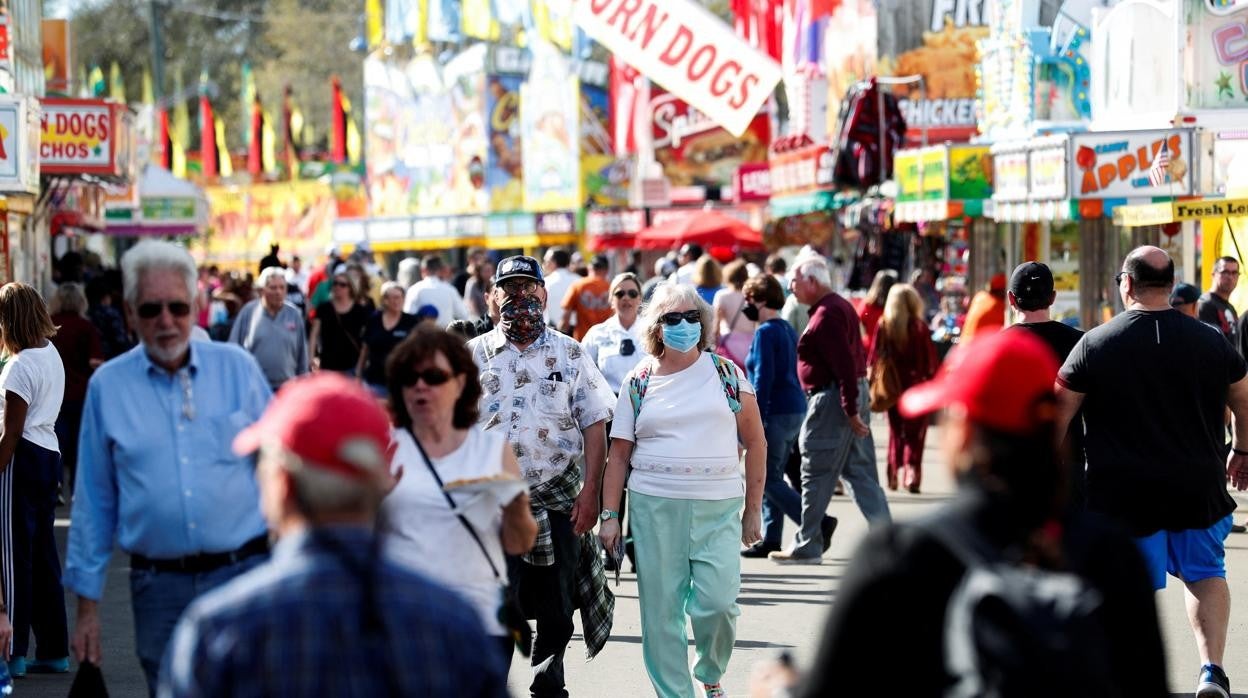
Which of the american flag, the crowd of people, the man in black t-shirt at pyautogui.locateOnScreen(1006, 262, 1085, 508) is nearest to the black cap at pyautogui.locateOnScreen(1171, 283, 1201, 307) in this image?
the crowd of people

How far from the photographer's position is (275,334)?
14742 mm

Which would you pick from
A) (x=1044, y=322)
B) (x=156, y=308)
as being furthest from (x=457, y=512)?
(x=1044, y=322)

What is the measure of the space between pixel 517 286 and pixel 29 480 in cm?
232

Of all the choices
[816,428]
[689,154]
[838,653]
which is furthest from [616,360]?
[689,154]

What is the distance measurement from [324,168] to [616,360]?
51.5 metres

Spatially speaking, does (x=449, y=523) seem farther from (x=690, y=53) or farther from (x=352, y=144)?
(x=352, y=144)

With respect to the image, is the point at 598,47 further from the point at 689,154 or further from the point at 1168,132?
the point at 1168,132

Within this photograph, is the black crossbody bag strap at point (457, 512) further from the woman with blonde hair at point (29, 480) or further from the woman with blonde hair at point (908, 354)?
the woman with blonde hair at point (908, 354)

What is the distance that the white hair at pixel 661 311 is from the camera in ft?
23.9

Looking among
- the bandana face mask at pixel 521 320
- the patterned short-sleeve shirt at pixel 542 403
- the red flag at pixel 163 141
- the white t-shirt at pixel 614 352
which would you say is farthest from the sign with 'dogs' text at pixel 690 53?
the red flag at pixel 163 141

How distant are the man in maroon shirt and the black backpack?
26.4ft

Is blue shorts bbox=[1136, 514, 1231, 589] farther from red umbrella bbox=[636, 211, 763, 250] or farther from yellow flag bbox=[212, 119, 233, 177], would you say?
yellow flag bbox=[212, 119, 233, 177]

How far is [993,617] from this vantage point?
3.17 meters

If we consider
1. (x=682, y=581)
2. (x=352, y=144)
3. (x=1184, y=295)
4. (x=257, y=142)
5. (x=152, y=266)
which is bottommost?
(x=682, y=581)
